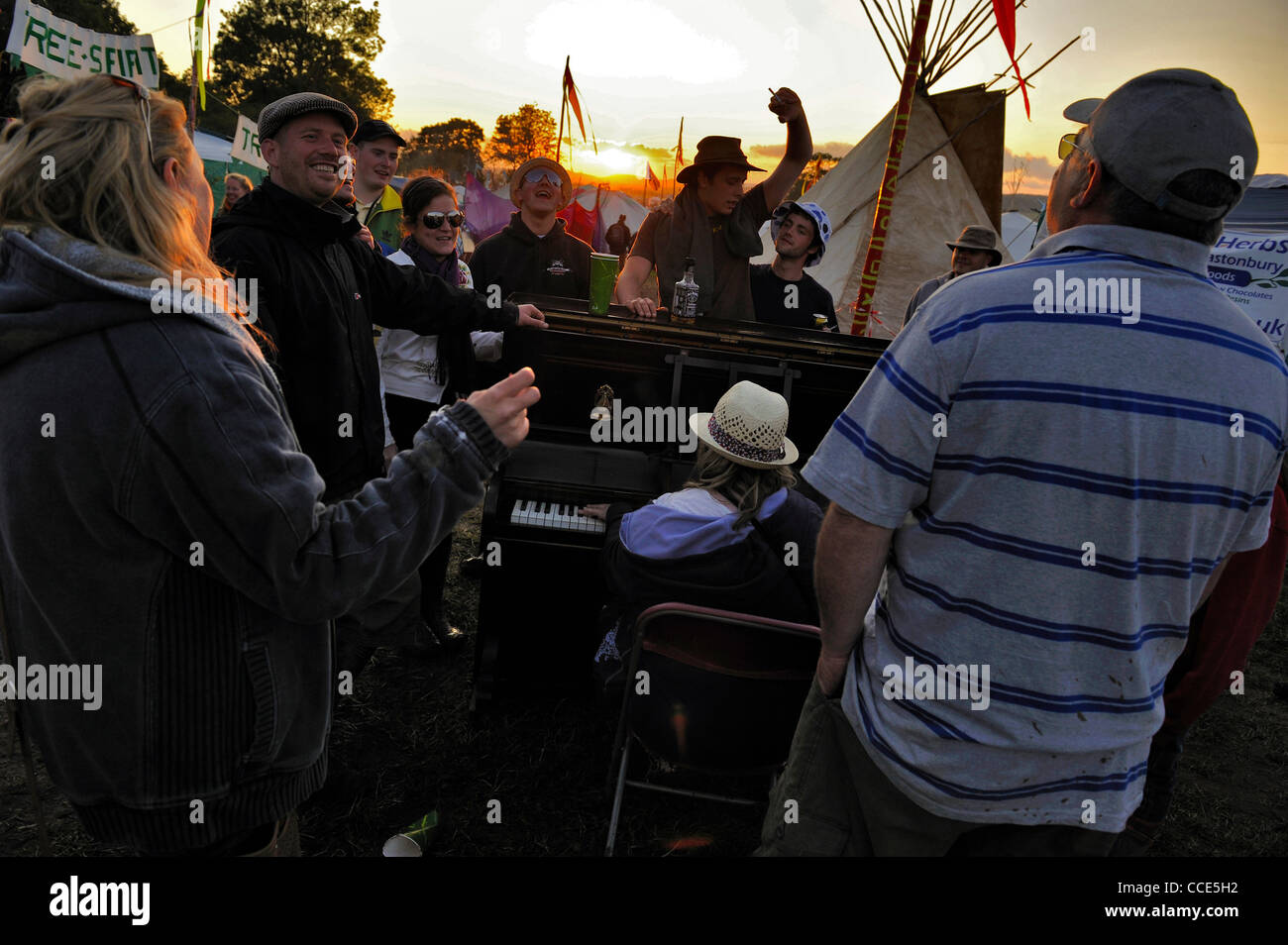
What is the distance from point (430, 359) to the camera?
4559mm

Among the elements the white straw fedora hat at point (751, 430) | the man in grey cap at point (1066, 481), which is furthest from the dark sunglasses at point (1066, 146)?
the white straw fedora hat at point (751, 430)

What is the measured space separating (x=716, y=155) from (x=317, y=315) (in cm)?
272

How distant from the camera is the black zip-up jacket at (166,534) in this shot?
4.18 ft

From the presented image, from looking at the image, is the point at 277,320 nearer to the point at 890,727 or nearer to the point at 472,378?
the point at 472,378

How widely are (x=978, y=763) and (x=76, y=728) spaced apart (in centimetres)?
184

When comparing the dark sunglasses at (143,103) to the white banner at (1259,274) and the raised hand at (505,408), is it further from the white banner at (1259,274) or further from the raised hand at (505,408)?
the white banner at (1259,274)

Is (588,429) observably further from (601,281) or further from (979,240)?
(979,240)

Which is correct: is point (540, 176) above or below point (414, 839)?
above

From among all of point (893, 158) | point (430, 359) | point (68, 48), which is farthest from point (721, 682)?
point (68, 48)

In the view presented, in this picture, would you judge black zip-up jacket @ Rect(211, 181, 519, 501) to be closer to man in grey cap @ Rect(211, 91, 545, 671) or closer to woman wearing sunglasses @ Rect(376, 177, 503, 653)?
man in grey cap @ Rect(211, 91, 545, 671)

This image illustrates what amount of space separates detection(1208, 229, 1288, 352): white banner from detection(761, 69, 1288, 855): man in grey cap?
13.7m

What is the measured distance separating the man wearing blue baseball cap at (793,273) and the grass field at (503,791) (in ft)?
9.88
